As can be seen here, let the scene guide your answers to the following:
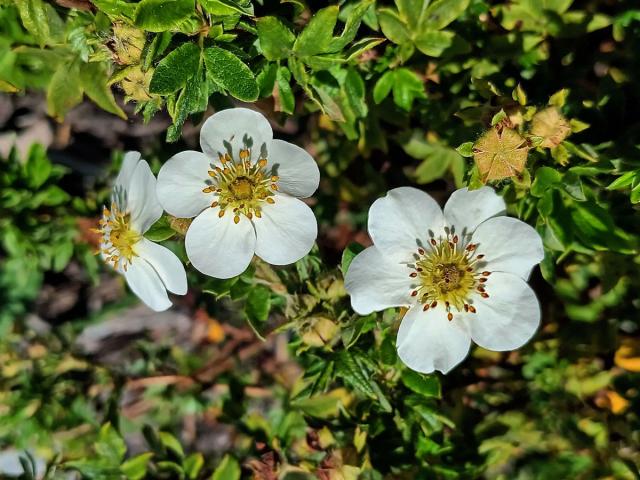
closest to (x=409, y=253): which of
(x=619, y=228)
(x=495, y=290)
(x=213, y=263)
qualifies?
(x=495, y=290)

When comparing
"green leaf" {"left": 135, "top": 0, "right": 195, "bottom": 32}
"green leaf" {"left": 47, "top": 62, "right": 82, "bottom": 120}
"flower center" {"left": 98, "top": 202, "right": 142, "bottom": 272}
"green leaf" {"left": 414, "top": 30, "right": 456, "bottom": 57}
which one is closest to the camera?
"green leaf" {"left": 135, "top": 0, "right": 195, "bottom": 32}

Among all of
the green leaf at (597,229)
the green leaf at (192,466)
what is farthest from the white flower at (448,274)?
the green leaf at (192,466)

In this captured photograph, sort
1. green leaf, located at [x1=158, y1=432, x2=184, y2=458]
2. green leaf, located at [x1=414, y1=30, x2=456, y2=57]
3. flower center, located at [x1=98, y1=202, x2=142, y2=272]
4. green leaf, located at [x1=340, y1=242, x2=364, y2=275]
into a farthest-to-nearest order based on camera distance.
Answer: green leaf, located at [x1=158, y1=432, x2=184, y2=458] < green leaf, located at [x1=414, y1=30, x2=456, y2=57] < flower center, located at [x1=98, y1=202, x2=142, y2=272] < green leaf, located at [x1=340, y1=242, x2=364, y2=275]

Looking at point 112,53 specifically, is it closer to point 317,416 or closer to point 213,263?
point 213,263

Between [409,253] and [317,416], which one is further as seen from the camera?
[317,416]

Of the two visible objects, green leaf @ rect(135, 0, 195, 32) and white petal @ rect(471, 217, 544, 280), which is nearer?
green leaf @ rect(135, 0, 195, 32)

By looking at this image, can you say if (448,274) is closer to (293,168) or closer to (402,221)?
(402,221)

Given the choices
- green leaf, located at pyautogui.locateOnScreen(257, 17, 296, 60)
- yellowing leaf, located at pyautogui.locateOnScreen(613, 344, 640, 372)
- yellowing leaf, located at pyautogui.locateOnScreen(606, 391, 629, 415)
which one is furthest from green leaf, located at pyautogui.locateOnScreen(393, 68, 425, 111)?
yellowing leaf, located at pyautogui.locateOnScreen(606, 391, 629, 415)

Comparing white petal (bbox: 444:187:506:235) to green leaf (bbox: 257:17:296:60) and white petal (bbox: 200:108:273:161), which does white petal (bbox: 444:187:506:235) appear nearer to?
white petal (bbox: 200:108:273:161)
